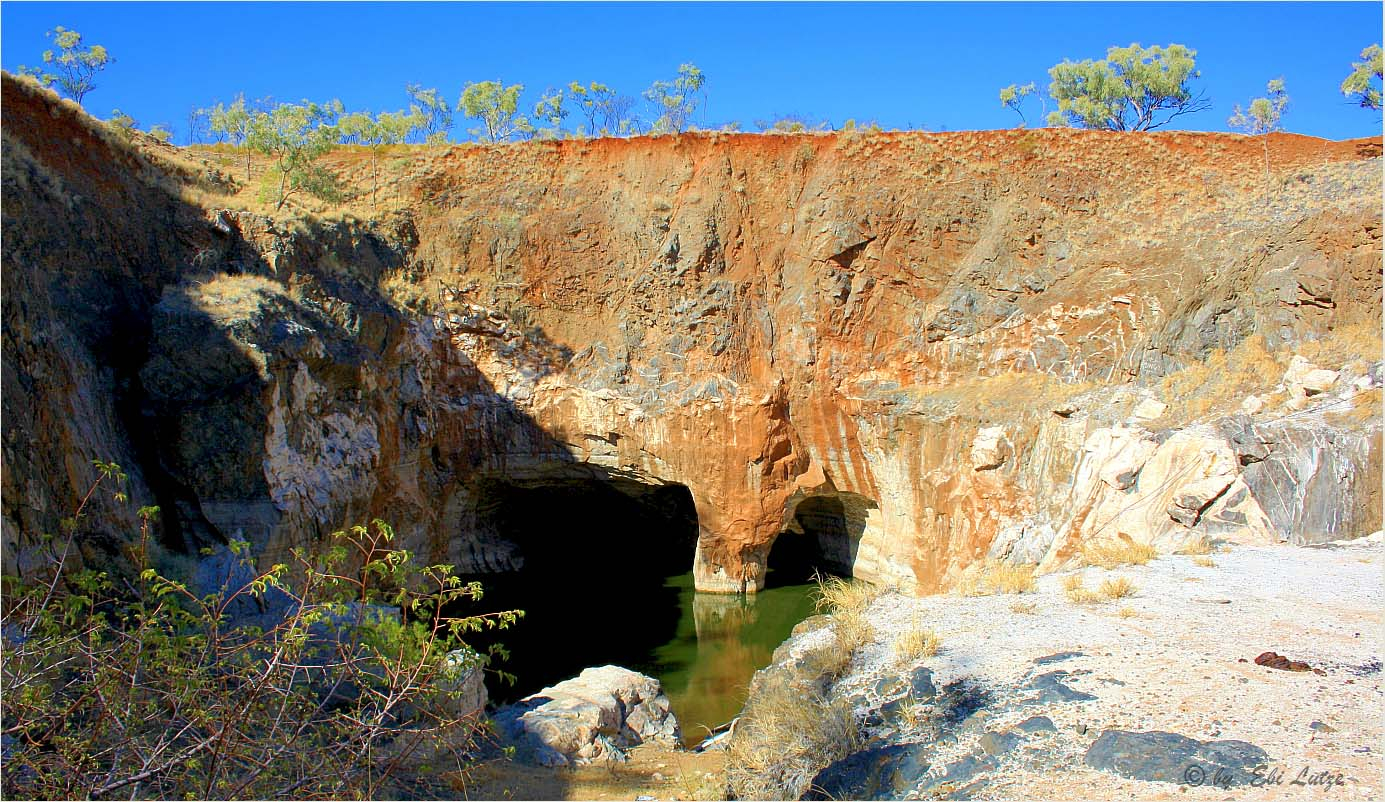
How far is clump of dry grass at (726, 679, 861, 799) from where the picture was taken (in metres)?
6.82

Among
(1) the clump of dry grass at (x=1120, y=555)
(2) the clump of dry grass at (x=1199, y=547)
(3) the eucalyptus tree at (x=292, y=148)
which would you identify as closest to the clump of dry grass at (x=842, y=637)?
(1) the clump of dry grass at (x=1120, y=555)

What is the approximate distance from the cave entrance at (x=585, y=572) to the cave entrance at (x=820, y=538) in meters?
2.65

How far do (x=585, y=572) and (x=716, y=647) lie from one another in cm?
700

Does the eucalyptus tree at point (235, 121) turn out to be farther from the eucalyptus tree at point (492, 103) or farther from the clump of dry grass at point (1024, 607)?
the clump of dry grass at point (1024, 607)

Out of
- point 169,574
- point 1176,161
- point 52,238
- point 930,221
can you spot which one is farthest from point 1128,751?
point 1176,161

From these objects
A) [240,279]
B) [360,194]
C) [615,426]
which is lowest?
[615,426]

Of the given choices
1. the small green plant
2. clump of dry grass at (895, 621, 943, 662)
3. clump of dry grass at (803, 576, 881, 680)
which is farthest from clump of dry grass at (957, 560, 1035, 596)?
the small green plant

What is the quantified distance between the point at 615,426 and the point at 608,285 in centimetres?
357

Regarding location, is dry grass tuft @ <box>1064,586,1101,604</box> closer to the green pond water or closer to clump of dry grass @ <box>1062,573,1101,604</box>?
clump of dry grass @ <box>1062,573,1101,604</box>

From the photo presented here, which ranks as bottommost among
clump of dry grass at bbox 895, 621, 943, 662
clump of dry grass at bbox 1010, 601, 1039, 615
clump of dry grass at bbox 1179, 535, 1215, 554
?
clump of dry grass at bbox 895, 621, 943, 662

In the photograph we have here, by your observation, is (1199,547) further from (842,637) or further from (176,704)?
(176,704)

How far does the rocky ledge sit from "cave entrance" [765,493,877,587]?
41.4 feet

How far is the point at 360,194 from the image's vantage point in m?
22.4

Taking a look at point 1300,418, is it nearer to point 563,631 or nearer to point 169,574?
point 563,631
